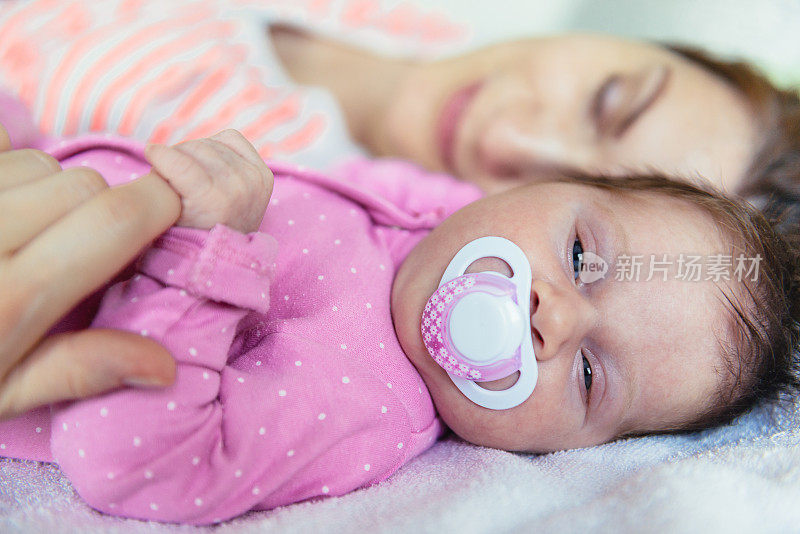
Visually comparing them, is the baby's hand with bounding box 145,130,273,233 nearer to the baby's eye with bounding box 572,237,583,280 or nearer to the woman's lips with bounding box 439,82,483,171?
the baby's eye with bounding box 572,237,583,280

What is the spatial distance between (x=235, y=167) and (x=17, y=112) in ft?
2.07

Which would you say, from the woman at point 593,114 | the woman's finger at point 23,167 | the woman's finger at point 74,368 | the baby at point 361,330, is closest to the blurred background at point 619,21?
the woman at point 593,114

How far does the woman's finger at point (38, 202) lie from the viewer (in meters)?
0.55

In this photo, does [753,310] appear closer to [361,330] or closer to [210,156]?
[361,330]

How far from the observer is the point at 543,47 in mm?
1436

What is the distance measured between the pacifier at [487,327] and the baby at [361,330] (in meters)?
0.02

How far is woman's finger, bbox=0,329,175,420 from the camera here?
55cm

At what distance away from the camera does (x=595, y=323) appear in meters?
0.81

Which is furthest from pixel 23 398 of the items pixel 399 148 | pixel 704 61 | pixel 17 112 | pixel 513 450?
pixel 704 61

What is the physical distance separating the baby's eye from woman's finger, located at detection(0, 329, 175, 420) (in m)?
0.55

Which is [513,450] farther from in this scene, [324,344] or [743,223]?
[743,223]

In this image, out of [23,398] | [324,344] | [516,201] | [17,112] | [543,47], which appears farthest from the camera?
[543,47]

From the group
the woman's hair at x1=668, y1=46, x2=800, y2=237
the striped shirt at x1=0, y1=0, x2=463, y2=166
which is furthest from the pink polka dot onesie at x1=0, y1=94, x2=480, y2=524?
the woman's hair at x1=668, y1=46, x2=800, y2=237

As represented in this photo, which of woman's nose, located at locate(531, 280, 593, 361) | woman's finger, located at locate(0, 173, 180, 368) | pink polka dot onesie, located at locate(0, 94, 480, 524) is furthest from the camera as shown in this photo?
woman's nose, located at locate(531, 280, 593, 361)
